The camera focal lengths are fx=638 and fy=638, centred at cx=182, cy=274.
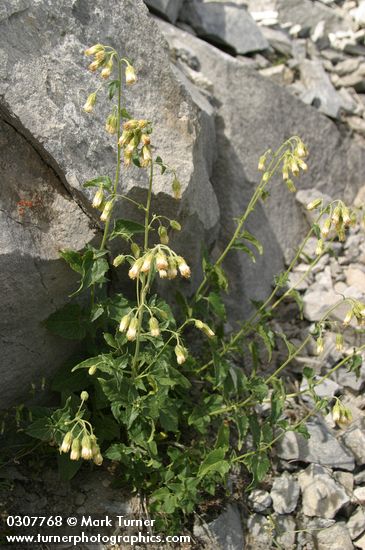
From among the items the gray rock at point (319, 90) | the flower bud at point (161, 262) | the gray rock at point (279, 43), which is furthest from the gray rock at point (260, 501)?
the gray rock at point (279, 43)

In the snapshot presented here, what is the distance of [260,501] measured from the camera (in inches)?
164

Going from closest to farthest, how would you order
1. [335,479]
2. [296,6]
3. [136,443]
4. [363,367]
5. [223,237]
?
[136,443]
[335,479]
[363,367]
[223,237]
[296,6]

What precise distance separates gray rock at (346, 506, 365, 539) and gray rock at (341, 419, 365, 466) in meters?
0.35

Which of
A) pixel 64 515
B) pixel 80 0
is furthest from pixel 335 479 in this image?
pixel 80 0

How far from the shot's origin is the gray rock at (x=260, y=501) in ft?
13.6

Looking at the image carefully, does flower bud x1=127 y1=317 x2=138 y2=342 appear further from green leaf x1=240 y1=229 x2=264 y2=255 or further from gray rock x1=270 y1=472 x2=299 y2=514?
gray rock x1=270 y1=472 x2=299 y2=514

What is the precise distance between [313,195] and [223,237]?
3.88 feet

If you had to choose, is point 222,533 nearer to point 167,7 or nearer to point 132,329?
point 132,329

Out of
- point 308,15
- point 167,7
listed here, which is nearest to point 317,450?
point 167,7

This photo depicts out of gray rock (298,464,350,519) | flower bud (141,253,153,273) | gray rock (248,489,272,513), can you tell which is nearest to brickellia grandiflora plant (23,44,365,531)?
flower bud (141,253,153,273)

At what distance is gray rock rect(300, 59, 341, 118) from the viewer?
657 centimetres

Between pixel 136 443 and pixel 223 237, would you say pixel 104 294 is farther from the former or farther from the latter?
pixel 223 237

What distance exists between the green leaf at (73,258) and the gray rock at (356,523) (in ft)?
7.87

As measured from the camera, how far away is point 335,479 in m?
4.30
